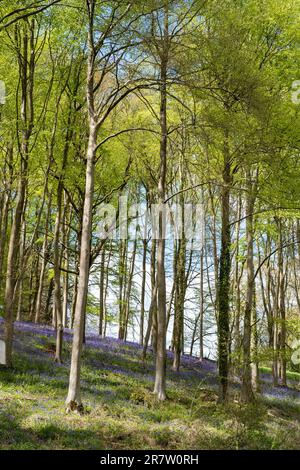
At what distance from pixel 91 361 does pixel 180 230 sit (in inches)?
252

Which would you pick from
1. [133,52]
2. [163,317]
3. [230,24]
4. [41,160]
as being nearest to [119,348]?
[163,317]

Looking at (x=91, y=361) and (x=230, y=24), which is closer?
(x=230, y=24)

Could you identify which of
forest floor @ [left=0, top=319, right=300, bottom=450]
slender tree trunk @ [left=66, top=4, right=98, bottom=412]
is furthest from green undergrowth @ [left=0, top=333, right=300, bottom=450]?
slender tree trunk @ [left=66, top=4, right=98, bottom=412]

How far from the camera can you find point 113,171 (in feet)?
53.3

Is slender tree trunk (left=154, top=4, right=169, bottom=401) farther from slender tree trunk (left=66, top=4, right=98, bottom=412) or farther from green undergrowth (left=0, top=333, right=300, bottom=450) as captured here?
slender tree trunk (left=66, top=4, right=98, bottom=412)

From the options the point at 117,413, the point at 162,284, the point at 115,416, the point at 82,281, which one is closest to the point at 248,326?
the point at 162,284

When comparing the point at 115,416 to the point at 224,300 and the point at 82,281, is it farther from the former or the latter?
the point at 224,300

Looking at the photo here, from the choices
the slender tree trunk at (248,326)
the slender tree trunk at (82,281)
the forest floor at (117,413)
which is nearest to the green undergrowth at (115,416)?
the forest floor at (117,413)

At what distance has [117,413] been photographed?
931cm

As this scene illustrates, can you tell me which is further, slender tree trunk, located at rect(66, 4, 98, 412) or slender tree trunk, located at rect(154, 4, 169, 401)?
slender tree trunk, located at rect(154, 4, 169, 401)

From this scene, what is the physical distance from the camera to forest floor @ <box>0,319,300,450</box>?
743 cm

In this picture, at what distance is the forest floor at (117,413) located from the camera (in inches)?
293

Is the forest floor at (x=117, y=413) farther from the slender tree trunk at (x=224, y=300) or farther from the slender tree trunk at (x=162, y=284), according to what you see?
the slender tree trunk at (x=224, y=300)
